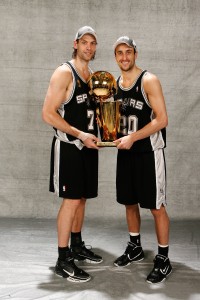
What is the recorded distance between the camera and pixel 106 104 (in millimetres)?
2771

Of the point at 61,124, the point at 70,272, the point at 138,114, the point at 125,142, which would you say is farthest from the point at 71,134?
the point at 70,272

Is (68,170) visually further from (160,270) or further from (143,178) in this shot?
(160,270)

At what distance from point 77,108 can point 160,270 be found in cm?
118

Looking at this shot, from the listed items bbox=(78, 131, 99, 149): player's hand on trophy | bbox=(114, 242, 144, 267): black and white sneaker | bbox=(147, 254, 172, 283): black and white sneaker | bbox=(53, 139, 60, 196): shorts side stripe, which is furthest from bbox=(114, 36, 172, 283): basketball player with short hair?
bbox=(53, 139, 60, 196): shorts side stripe

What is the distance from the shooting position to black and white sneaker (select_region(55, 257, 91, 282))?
2.74 meters

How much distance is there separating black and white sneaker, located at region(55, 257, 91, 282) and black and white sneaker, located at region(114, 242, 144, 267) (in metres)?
0.34

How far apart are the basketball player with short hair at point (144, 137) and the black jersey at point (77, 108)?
234mm

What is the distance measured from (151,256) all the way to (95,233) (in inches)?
29.5

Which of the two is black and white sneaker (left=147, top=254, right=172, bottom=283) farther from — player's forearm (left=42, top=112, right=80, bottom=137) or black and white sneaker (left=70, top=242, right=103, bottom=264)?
player's forearm (left=42, top=112, right=80, bottom=137)

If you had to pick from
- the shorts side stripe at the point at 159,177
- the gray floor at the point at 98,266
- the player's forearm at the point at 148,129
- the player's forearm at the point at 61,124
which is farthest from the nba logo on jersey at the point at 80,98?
the gray floor at the point at 98,266

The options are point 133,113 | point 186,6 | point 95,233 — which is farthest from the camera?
point 186,6

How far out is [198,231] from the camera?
3910 mm

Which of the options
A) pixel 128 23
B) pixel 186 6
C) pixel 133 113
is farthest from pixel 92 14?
pixel 133 113

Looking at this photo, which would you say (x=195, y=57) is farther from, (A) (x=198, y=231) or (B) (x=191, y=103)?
(A) (x=198, y=231)
